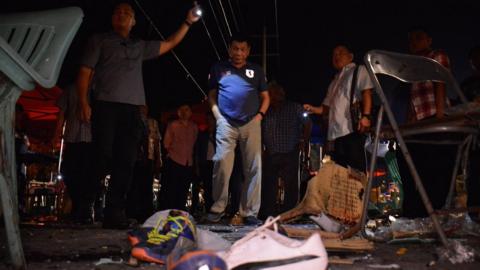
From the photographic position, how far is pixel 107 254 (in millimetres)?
2334

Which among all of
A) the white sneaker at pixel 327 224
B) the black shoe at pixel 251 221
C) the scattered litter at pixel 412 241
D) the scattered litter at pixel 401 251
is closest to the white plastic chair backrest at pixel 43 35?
the white sneaker at pixel 327 224

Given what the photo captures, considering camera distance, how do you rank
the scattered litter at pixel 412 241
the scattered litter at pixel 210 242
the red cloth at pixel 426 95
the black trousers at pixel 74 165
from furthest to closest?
the black trousers at pixel 74 165 → the red cloth at pixel 426 95 → the scattered litter at pixel 412 241 → the scattered litter at pixel 210 242

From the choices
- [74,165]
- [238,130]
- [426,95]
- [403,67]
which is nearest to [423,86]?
[426,95]

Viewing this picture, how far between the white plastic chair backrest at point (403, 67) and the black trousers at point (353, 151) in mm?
1395

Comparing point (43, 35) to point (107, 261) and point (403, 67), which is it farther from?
point (403, 67)

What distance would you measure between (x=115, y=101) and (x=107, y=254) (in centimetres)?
176

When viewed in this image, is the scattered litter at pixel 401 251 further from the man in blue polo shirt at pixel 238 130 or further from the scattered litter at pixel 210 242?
the man in blue polo shirt at pixel 238 130

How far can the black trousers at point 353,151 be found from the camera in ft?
13.7

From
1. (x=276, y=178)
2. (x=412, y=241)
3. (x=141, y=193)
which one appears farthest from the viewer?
(x=141, y=193)

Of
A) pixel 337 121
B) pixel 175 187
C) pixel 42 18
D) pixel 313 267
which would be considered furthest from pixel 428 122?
pixel 175 187

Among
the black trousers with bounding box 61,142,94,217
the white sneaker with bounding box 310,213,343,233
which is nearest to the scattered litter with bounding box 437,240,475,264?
the white sneaker with bounding box 310,213,343,233

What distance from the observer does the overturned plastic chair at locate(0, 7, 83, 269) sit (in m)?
1.67

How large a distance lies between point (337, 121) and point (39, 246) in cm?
297

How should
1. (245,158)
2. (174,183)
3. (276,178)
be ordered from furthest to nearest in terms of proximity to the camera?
1. (174,183)
2. (276,178)
3. (245,158)
